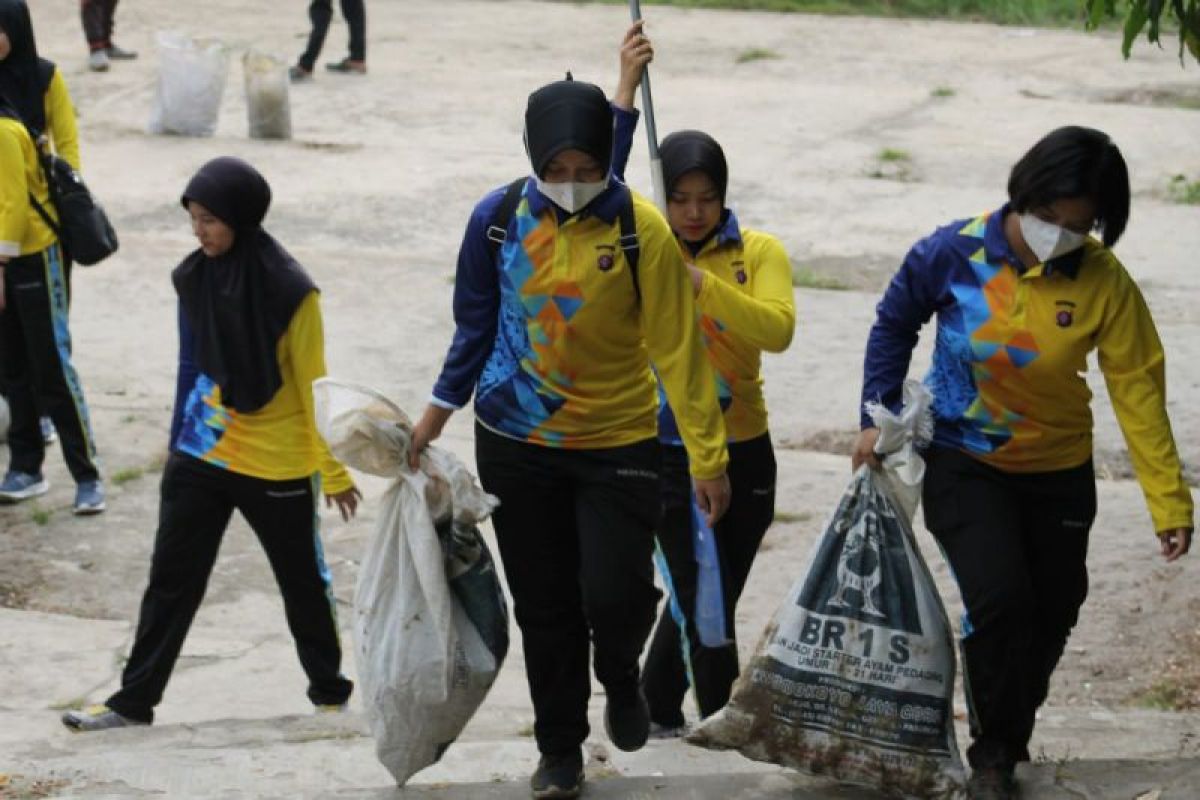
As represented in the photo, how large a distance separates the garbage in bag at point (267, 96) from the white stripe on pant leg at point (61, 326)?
23.0 ft

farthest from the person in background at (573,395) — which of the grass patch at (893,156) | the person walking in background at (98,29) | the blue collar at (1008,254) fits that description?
the person walking in background at (98,29)

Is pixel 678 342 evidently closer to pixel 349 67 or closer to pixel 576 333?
pixel 576 333

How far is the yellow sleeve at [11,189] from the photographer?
7.14m

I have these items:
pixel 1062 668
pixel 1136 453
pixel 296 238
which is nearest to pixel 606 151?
pixel 1136 453

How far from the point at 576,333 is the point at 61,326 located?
387 cm

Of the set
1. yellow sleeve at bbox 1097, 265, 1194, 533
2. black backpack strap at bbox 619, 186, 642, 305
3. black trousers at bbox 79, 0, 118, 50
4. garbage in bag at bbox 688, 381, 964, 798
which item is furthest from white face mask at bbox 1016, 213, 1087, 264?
black trousers at bbox 79, 0, 118, 50

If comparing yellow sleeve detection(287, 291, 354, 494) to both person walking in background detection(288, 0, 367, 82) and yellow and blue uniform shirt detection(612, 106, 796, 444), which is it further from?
person walking in background detection(288, 0, 367, 82)

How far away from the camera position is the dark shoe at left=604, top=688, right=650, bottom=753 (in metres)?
4.71

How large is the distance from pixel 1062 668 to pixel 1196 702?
1.98 ft

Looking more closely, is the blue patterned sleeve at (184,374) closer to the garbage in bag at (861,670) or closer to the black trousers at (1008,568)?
the garbage in bag at (861,670)

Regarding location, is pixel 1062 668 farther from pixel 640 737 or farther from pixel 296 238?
pixel 296 238

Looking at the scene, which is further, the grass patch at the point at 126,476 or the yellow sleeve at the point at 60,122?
the grass patch at the point at 126,476

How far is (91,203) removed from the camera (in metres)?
7.47

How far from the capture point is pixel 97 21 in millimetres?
17359
